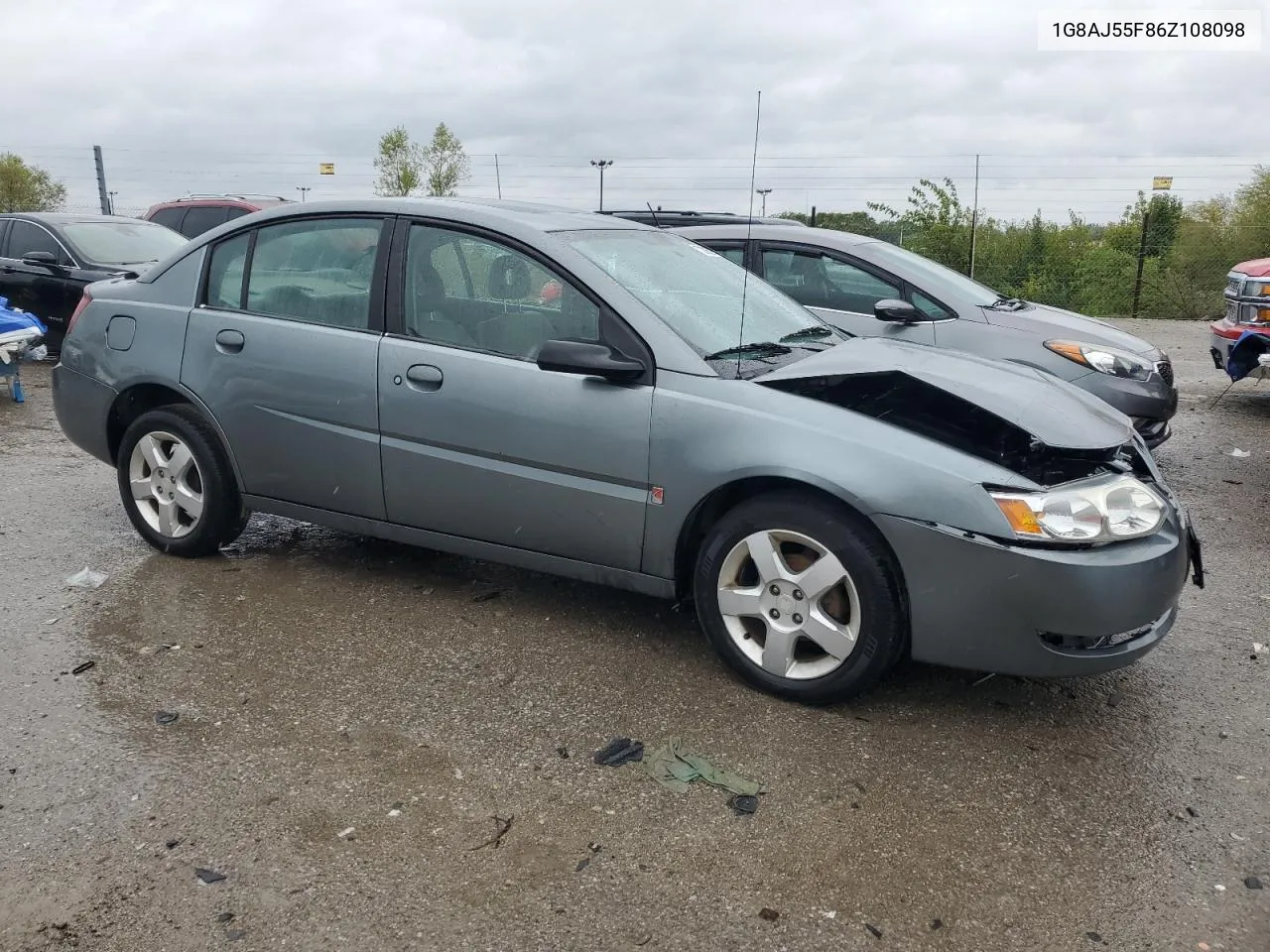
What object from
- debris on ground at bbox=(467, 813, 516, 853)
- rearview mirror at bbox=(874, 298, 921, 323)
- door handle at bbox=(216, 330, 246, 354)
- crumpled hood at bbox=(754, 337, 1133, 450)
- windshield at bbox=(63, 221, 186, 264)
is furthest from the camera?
windshield at bbox=(63, 221, 186, 264)

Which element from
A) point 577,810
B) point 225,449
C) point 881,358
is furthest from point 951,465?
point 225,449

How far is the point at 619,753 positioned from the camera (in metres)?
3.39

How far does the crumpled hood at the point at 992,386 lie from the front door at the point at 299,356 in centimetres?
169

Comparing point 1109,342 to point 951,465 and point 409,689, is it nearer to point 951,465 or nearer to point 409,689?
point 951,465

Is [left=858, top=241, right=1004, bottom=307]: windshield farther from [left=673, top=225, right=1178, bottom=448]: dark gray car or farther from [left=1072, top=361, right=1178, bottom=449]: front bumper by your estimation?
[left=1072, top=361, right=1178, bottom=449]: front bumper

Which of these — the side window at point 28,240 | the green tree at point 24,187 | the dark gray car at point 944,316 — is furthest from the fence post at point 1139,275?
the green tree at point 24,187

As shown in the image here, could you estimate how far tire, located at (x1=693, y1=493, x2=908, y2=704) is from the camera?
3.50 meters

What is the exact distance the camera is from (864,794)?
3174 mm

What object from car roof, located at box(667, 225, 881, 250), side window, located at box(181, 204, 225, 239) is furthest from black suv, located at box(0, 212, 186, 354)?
car roof, located at box(667, 225, 881, 250)

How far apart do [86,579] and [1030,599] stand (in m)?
3.94

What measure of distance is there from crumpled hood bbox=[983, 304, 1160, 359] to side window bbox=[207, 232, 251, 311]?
451 centimetres

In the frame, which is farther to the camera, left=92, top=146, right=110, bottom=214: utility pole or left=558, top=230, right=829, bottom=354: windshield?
left=92, top=146, right=110, bottom=214: utility pole

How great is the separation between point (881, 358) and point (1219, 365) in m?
7.21

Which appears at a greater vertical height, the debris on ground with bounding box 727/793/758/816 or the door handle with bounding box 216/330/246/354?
the door handle with bounding box 216/330/246/354
